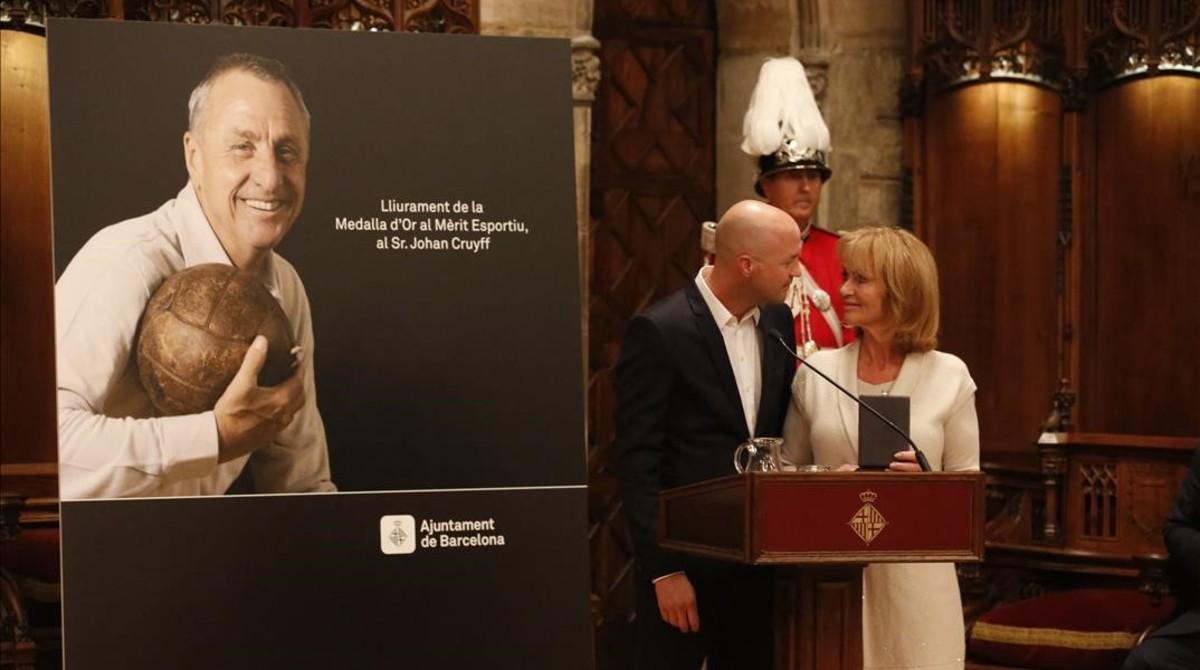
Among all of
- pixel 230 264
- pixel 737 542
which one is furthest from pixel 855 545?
pixel 230 264

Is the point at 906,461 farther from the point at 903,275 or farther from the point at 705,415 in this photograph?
the point at 705,415

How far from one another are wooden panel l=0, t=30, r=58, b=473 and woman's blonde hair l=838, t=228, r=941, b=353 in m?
3.55

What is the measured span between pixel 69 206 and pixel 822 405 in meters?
1.57

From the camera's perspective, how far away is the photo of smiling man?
362 centimetres

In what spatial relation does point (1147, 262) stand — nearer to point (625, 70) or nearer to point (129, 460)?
point (625, 70)

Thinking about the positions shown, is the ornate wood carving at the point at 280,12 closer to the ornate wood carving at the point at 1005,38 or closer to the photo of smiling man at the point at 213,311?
the ornate wood carving at the point at 1005,38

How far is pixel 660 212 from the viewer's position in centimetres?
721

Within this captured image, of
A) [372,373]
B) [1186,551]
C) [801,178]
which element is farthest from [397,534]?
[1186,551]

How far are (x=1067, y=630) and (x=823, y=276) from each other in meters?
1.43

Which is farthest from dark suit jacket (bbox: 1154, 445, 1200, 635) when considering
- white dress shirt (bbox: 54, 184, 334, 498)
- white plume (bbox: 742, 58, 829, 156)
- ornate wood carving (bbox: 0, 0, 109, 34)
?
ornate wood carving (bbox: 0, 0, 109, 34)

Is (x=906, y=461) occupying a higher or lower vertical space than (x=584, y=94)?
lower

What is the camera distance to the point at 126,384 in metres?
3.65

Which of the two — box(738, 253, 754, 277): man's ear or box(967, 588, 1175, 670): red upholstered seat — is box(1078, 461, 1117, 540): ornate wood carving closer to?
box(967, 588, 1175, 670): red upholstered seat

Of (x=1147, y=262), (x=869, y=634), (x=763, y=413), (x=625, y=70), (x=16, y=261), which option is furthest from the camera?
(x=625, y=70)
